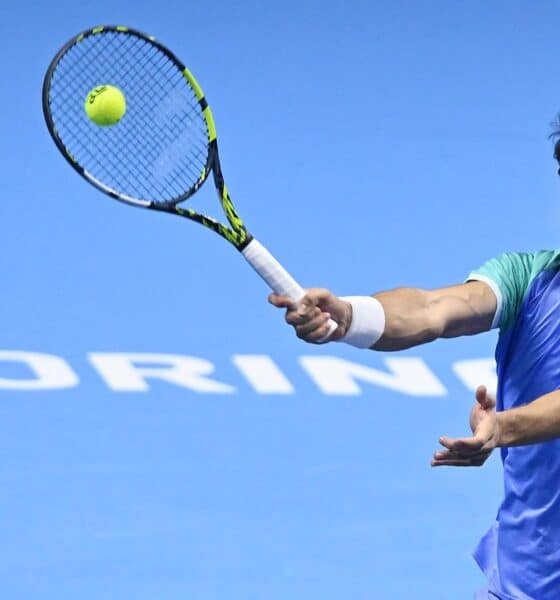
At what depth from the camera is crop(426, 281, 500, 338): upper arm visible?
3.36 metres

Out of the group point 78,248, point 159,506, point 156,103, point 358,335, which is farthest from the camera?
point 78,248

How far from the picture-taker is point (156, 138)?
4109 mm

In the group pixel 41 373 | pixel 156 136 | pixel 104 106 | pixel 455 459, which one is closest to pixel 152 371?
pixel 41 373

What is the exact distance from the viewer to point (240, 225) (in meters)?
3.34

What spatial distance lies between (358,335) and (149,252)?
3031 mm

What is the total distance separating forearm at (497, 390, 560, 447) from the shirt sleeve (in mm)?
317

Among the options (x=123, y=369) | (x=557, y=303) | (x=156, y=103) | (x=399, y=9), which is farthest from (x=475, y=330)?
(x=399, y=9)

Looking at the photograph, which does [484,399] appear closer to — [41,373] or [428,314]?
[428,314]

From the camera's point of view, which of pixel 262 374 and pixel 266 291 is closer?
pixel 262 374

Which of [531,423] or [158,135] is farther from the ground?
[158,135]

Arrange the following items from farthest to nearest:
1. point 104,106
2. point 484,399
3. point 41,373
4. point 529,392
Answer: point 41,373 → point 104,106 → point 529,392 → point 484,399

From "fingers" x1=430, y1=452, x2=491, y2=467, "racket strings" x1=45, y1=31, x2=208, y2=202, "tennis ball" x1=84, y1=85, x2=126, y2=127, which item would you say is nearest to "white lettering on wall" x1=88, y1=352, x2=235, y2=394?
"racket strings" x1=45, y1=31, x2=208, y2=202

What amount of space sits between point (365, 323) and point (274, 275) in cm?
23

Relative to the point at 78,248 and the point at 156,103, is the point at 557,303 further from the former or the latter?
the point at 78,248
